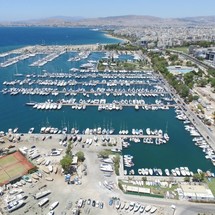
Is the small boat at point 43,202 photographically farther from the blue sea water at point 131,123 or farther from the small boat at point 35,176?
the blue sea water at point 131,123

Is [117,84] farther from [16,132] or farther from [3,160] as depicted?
[3,160]

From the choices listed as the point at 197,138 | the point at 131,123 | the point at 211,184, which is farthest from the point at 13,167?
the point at 197,138

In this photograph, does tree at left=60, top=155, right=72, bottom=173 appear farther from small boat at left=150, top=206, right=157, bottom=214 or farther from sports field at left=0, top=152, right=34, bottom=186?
small boat at left=150, top=206, right=157, bottom=214

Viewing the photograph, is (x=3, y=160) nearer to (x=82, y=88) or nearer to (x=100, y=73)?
(x=82, y=88)

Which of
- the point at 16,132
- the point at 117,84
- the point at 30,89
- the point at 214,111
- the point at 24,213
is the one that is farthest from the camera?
the point at 117,84

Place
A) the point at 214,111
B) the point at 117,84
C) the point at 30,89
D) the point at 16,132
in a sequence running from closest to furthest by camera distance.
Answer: the point at 16,132, the point at 214,111, the point at 30,89, the point at 117,84

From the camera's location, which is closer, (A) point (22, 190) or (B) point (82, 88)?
(A) point (22, 190)

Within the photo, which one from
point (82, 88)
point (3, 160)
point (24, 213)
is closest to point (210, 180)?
point (24, 213)

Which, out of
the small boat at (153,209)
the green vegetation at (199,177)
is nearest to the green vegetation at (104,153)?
the small boat at (153,209)

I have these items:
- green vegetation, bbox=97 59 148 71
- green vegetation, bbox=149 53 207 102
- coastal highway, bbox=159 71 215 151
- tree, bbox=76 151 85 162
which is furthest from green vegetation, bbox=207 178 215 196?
green vegetation, bbox=97 59 148 71

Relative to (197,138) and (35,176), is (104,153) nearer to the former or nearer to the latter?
(35,176)
